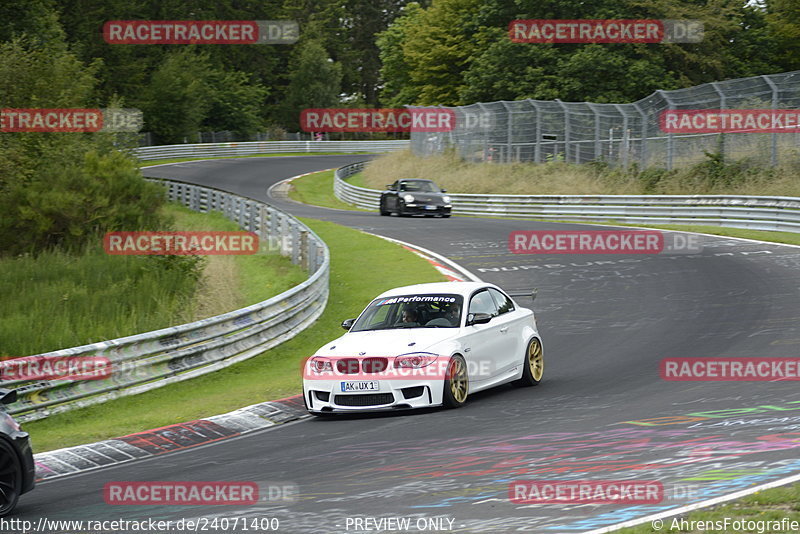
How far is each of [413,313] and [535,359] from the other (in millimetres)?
1779

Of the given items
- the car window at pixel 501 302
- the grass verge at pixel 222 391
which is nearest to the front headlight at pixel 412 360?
the car window at pixel 501 302

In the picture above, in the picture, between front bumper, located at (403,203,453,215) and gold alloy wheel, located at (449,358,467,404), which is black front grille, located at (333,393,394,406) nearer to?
gold alloy wheel, located at (449,358,467,404)

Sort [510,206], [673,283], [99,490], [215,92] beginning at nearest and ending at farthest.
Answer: [99,490], [673,283], [510,206], [215,92]

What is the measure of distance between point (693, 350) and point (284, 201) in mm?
38580

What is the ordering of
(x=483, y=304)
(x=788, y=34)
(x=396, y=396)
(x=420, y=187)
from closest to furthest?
(x=396, y=396) → (x=483, y=304) → (x=420, y=187) → (x=788, y=34)

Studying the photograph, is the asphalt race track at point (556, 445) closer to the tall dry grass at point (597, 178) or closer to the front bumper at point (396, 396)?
the front bumper at point (396, 396)

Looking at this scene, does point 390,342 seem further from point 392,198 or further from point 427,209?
point 392,198

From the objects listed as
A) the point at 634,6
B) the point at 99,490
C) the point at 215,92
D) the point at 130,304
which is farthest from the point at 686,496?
the point at 215,92

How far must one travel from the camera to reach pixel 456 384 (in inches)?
446

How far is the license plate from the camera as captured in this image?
11.1 meters

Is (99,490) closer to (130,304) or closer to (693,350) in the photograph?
(693,350)

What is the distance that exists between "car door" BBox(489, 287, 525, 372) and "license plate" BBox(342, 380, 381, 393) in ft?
5.92

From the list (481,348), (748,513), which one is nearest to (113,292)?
(481,348)

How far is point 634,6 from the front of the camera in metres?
56.3
